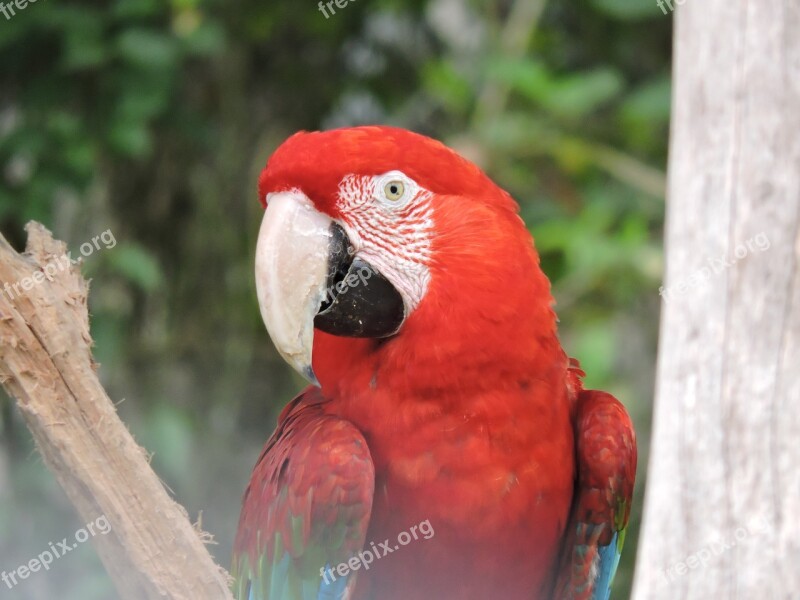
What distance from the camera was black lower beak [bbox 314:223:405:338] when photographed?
778 millimetres

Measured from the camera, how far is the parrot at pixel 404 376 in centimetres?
79

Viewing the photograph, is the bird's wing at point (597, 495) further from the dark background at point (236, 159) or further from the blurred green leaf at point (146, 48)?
the blurred green leaf at point (146, 48)

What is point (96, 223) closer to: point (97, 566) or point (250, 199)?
point (250, 199)

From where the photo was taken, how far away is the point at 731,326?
914 mm

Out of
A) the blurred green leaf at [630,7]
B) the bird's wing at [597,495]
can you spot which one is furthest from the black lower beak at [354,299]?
the blurred green leaf at [630,7]

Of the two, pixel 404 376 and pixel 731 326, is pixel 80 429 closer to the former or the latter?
pixel 404 376

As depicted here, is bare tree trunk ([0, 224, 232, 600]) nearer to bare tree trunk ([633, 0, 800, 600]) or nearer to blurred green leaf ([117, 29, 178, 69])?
bare tree trunk ([633, 0, 800, 600])

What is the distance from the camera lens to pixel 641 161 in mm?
1905

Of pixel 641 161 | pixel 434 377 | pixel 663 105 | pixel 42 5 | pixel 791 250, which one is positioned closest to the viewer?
pixel 434 377

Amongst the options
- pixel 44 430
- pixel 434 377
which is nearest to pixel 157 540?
pixel 44 430

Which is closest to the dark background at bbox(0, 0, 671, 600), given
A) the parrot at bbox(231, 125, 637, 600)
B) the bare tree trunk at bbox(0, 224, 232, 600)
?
the parrot at bbox(231, 125, 637, 600)

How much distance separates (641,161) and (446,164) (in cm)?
120

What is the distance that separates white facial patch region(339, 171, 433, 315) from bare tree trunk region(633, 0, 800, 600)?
282 mm

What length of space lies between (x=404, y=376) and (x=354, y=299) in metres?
0.09
